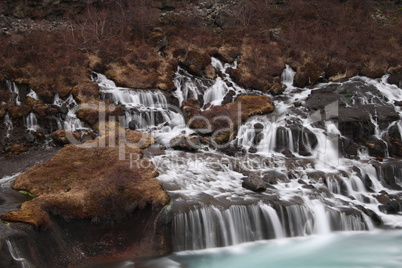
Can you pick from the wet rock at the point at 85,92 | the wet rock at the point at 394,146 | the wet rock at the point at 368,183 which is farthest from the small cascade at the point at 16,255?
the wet rock at the point at 394,146

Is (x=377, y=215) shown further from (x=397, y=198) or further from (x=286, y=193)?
(x=286, y=193)

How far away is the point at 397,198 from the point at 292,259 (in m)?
5.66

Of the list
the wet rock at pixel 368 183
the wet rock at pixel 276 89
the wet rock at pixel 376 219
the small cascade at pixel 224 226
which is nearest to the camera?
the small cascade at pixel 224 226

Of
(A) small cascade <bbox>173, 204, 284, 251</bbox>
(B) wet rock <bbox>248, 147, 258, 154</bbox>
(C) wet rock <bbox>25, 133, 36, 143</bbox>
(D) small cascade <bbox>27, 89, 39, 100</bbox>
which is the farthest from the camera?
(D) small cascade <bbox>27, 89, 39, 100</bbox>

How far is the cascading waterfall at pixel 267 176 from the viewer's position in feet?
36.4

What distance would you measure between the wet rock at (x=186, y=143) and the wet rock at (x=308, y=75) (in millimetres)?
9062

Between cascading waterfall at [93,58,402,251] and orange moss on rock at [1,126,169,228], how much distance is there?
928 mm

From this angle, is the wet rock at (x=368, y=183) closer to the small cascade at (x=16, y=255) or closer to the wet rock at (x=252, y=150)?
the wet rock at (x=252, y=150)

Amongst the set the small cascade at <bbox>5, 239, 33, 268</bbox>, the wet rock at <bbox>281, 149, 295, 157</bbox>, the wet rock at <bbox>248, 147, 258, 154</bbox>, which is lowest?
the small cascade at <bbox>5, 239, 33, 268</bbox>

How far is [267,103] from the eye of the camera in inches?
758

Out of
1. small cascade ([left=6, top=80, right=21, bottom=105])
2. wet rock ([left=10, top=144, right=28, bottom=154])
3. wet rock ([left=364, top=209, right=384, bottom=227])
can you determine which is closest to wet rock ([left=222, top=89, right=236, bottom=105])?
wet rock ([left=364, top=209, right=384, bottom=227])

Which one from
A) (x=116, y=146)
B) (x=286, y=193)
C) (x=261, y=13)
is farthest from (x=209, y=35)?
(x=286, y=193)

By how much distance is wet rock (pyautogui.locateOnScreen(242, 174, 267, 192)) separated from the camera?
40.8 feet

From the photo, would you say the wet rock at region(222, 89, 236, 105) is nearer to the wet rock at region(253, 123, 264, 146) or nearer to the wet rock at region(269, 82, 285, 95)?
the wet rock at region(269, 82, 285, 95)
